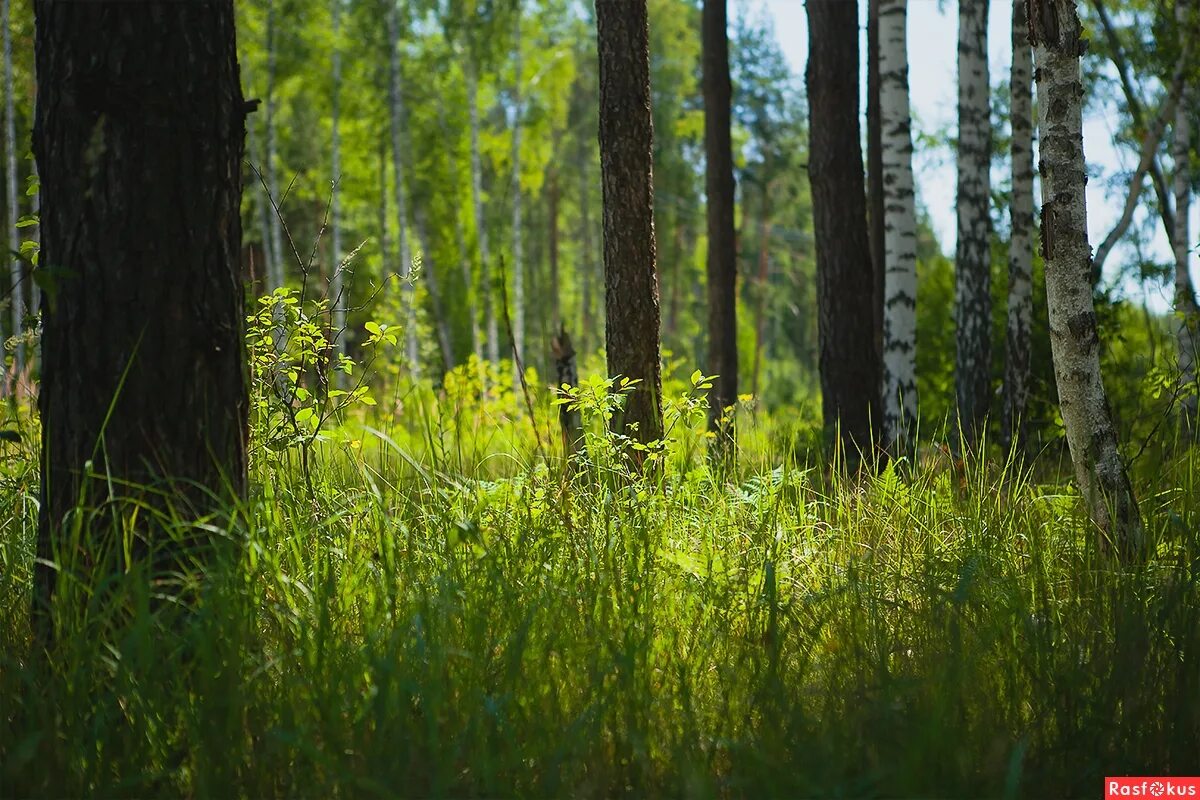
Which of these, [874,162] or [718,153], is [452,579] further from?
[874,162]

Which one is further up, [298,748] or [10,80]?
[10,80]

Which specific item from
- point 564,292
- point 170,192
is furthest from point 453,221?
point 170,192

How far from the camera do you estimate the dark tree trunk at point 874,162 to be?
11.9 meters

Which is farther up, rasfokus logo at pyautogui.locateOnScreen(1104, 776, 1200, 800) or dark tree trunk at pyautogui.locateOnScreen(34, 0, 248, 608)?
dark tree trunk at pyautogui.locateOnScreen(34, 0, 248, 608)

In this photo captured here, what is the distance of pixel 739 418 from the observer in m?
5.69

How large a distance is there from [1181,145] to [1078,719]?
446 inches

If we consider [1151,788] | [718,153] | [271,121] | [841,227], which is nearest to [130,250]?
[1151,788]

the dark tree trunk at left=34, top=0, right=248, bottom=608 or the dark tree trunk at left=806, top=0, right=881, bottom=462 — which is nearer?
the dark tree trunk at left=34, top=0, right=248, bottom=608

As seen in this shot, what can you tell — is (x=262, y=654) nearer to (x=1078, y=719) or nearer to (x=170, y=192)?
(x=170, y=192)

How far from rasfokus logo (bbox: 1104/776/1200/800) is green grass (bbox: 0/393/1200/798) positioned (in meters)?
0.05

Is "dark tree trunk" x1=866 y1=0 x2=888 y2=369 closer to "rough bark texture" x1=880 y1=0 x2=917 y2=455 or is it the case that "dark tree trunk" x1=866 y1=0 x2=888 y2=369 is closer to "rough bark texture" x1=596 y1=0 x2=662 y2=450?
"rough bark texture" x1=880 y1=0 x2=917 y2=455

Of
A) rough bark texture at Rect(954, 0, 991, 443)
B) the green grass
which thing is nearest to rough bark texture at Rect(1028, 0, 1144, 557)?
the green grass

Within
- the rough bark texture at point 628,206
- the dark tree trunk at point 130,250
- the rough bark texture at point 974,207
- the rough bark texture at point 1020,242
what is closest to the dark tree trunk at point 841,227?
the rough bark texture at point 1020,242

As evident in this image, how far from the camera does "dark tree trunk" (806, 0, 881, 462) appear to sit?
26.0 feet
